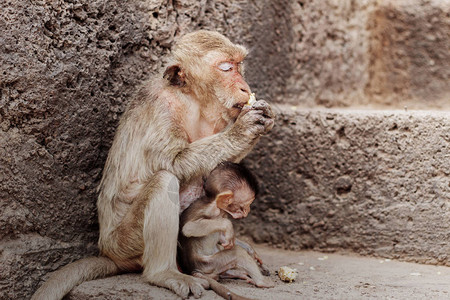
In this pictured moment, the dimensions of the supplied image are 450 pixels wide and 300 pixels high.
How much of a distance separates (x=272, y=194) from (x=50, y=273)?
198 centimetres

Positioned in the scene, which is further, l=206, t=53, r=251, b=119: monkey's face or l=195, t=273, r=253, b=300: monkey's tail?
l=206, t=53, r=251, b=119: monkey's face

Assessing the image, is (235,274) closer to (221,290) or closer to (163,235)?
(221,290)

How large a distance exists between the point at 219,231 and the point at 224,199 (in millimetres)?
223

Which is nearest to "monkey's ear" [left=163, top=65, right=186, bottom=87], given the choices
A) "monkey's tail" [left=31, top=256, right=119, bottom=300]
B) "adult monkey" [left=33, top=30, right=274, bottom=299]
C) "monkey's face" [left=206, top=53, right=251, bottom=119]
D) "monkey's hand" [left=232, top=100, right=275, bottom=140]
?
"adult monkey" [left=33, top=30, right=274, bottom=299]

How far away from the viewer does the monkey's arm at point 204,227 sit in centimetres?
388

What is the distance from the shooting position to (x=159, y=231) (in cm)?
379

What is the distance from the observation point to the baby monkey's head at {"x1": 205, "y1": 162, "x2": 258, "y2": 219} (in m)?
4.00

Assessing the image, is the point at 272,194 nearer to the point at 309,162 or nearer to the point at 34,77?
the point at 309,162

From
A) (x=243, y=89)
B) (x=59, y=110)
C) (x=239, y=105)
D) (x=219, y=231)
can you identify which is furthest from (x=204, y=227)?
(x=59, y=110)

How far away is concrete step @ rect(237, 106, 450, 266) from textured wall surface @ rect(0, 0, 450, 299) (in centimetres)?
2

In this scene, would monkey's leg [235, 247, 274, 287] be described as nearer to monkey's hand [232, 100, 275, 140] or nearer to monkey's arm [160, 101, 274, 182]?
monkey's arm [160, 101, 274, 182]

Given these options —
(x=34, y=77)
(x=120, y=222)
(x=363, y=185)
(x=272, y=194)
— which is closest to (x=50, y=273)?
(x=120, y=222)

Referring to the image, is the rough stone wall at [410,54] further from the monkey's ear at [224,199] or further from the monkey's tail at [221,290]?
the monkey's tail at [221,290]

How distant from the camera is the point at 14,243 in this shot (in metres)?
4.21
